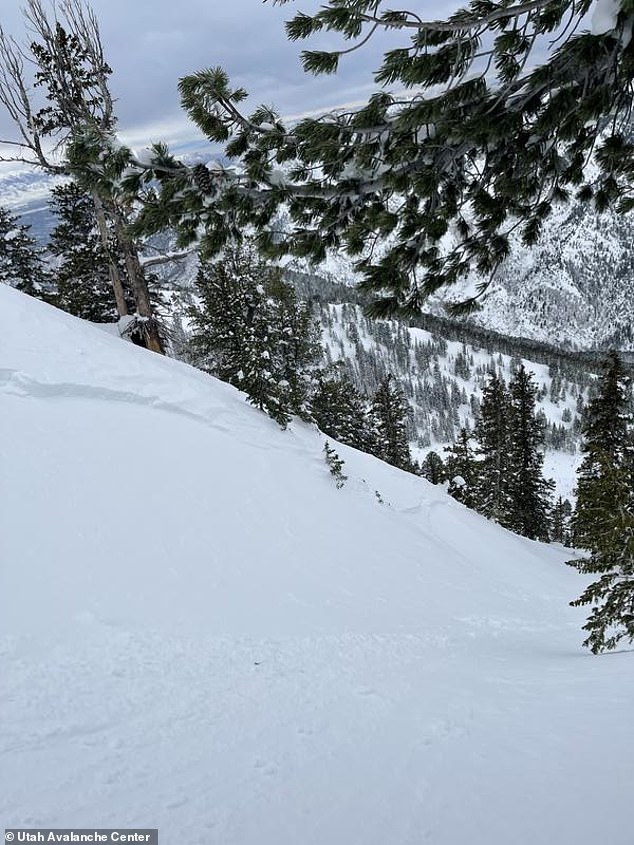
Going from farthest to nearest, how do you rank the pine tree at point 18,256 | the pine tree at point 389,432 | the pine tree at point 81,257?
the pine tree at point 389,432
the pine tree at point 18,256
the pine tree at point 81,257

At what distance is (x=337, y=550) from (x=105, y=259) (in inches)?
529

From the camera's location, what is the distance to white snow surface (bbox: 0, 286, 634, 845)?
2.48 meters

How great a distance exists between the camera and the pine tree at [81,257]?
16500mm

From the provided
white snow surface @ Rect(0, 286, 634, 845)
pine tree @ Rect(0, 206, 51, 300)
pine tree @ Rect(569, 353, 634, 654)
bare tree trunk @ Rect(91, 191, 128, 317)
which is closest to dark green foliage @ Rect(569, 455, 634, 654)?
pine tree @ Rect(569, 353, 634, 654)

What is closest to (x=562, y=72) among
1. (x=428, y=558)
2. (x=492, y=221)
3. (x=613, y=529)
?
(x=492, y=221)

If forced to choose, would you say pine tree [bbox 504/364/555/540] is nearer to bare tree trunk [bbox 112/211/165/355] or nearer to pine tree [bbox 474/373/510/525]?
pine tree [bbox 474/373/510/525]

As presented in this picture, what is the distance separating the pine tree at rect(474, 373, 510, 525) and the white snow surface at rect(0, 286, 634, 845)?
555 inches

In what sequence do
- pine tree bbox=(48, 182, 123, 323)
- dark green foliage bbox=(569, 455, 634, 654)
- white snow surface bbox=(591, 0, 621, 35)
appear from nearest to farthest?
white snow surface bbox=(591, 0, 621, 35) < dark green foliage bbox=(569, 455, 634, 654) < pine tree bbox=(48, 182, 123, 323)

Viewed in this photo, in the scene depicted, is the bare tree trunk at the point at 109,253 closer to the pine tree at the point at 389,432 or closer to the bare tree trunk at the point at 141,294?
the bare tree trunk at the point at 141,294

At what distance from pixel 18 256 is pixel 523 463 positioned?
1119 inches

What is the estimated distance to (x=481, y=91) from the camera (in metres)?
3.22

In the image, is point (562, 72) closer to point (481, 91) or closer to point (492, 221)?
point (481, 91)

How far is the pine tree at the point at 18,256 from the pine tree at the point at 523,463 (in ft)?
81.5

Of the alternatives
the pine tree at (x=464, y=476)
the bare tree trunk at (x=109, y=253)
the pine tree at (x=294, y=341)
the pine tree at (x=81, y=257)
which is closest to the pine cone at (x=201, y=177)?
the bare tree trunk at (x=109, y=253)
